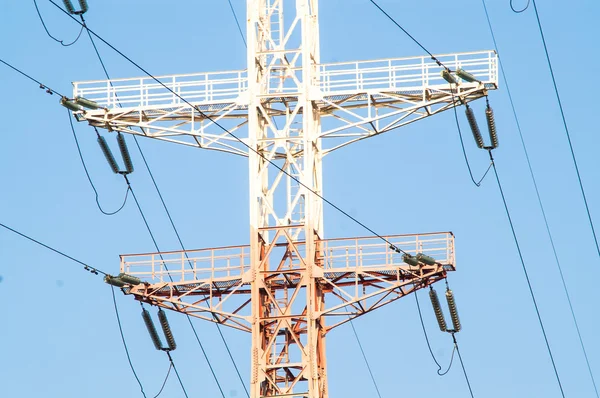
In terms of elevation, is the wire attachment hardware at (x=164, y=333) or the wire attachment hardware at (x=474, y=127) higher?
the wire attachment hardware at (x=474, y=127)

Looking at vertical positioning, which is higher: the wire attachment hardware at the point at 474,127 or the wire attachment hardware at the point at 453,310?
the wire attachment hardware at the point at 474,127

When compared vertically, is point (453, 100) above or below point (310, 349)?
above

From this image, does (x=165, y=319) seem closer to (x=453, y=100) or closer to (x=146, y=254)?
(x=146, y=254)

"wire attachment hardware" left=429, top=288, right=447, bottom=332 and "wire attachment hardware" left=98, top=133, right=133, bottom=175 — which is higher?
"wire attachment hardware" left=98, top=133, right=133, bottom=175

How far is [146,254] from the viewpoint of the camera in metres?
114

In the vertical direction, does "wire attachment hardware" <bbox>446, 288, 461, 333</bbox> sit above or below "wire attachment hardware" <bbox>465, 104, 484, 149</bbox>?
below

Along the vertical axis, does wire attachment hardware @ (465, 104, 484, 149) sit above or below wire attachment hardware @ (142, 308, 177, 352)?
above

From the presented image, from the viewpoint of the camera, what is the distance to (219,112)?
115438 mm

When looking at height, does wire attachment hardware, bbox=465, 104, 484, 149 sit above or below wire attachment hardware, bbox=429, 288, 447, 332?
above

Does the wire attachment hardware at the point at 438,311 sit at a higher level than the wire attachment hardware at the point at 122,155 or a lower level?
lower

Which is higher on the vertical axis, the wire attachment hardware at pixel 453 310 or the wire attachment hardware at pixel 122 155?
the wire attachment hardware at pixel 122 155

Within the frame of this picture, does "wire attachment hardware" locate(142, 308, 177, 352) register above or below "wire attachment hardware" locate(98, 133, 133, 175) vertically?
below

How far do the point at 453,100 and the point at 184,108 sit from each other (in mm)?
8015

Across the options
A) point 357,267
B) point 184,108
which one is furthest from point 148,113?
point 357,267
